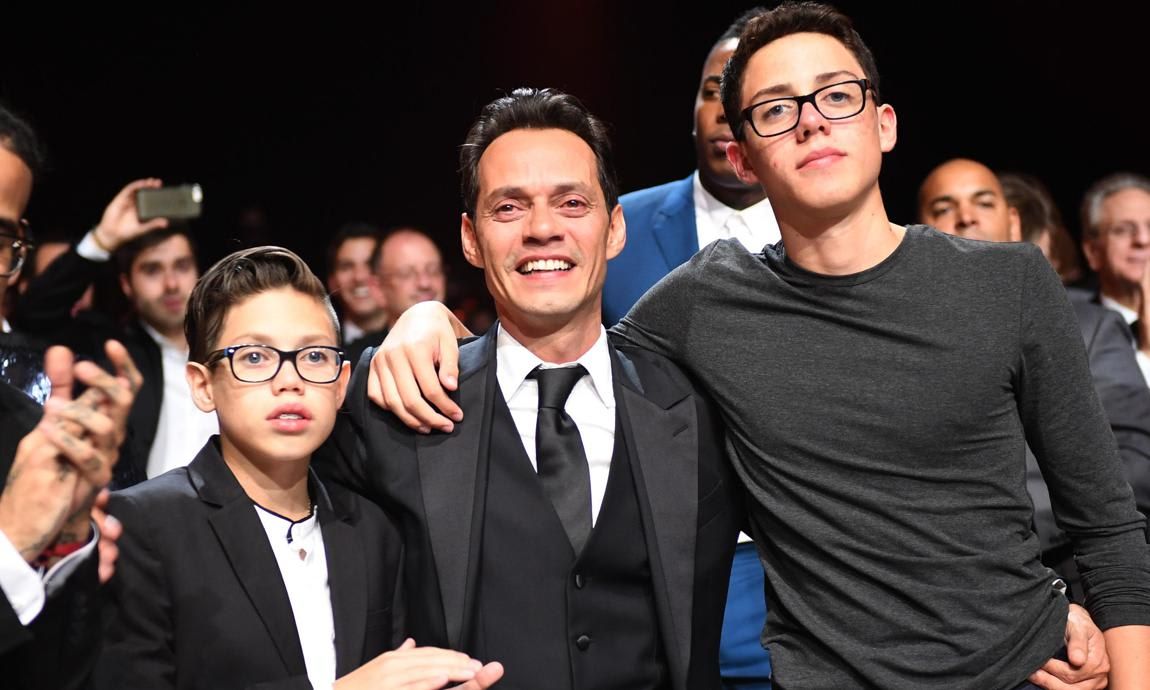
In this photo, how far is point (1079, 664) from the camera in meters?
1.83

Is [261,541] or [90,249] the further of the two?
[90,249]

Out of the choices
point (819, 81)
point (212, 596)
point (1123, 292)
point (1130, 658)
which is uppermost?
point (819, 81)

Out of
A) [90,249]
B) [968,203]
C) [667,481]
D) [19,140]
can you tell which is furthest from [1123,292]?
[19,140]

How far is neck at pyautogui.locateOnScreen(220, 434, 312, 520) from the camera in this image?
6.33 feet

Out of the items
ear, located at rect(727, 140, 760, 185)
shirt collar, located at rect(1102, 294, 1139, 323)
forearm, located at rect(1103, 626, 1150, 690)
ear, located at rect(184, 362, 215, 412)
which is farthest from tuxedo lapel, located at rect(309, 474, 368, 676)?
shirt collar, located at rect(1102, 294, 1139, 323)

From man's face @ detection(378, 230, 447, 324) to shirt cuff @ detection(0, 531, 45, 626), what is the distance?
3104mm

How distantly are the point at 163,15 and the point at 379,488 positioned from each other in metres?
3.83

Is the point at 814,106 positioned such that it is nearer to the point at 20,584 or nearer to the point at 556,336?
the point at 556,336

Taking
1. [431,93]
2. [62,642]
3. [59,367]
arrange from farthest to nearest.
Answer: [431,93]
[62,642]
[59,367]

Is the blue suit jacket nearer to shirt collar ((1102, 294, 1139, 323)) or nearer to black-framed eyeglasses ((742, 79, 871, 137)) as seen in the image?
black-framed eyeglasses ((742, 79, 871, 137))

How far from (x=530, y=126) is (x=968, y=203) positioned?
2.05 meters

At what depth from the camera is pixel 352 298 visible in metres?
4.91

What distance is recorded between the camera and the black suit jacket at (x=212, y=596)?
175 centimetres

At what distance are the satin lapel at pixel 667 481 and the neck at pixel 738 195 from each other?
98 centimetres
